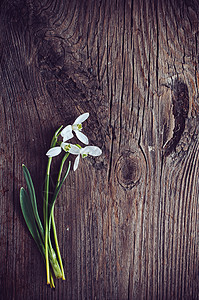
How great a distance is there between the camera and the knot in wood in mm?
1031

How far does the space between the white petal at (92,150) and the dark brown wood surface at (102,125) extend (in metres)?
0.04

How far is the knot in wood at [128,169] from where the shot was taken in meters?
1.03

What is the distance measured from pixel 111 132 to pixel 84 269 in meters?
0.49

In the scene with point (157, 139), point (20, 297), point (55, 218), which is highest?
A: point (157, 139)

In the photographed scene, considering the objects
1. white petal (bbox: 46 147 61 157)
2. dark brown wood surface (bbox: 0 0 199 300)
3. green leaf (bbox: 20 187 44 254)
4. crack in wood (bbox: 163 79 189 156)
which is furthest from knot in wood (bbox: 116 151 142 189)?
green leaf (bbox: 20 187 44 254)

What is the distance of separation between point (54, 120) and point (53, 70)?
174mm

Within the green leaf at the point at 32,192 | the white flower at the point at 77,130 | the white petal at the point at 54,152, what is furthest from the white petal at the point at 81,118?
the green leaf at the point at 32,192

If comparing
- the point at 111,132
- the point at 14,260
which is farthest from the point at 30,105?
the point at 14,260

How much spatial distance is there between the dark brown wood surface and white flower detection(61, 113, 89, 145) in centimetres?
5

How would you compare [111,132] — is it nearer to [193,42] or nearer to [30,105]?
[30,105]

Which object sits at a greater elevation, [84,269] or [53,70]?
[53,70]

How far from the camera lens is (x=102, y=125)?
103 centimetres

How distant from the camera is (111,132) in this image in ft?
3.38

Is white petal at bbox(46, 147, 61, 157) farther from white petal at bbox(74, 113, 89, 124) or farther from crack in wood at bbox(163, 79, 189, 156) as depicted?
crack in wood at bbox(163, 79, 189, 156)
